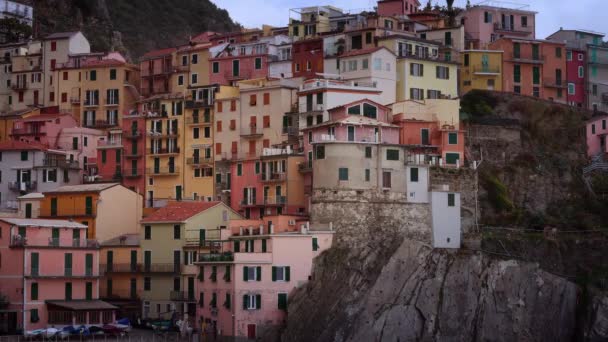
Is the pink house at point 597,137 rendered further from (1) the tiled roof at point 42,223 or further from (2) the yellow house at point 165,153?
(1) the tiled roof at point 42,223

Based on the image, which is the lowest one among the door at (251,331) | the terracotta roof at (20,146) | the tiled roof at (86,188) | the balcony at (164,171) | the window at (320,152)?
the door at (251,331)

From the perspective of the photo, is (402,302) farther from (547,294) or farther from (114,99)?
(114,99)

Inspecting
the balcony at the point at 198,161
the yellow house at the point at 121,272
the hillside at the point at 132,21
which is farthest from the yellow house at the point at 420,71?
the hillside at the point at 132,21

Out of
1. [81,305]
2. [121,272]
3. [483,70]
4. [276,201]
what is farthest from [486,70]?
[81,305]

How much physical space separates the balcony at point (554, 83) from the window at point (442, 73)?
953 centimetres

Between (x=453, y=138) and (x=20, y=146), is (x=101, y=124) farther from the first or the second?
(x=453, y=138)

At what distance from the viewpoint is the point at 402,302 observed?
93.2 meters

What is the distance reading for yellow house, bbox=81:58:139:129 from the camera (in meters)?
124

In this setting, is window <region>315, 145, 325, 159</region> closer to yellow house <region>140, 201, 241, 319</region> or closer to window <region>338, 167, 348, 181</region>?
window <region>338, 167, 348, 181</region>

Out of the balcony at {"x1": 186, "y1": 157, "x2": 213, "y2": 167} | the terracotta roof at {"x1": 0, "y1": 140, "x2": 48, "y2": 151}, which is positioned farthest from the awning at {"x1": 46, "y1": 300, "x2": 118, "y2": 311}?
the terracotta roof at {"x1": 0, "y1": 140, "x2": 48, "y2": 151}

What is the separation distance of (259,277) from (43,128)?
33128 mm

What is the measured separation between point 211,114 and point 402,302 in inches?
1124

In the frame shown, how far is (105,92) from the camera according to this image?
124 metres

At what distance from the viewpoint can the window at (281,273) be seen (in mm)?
95625
